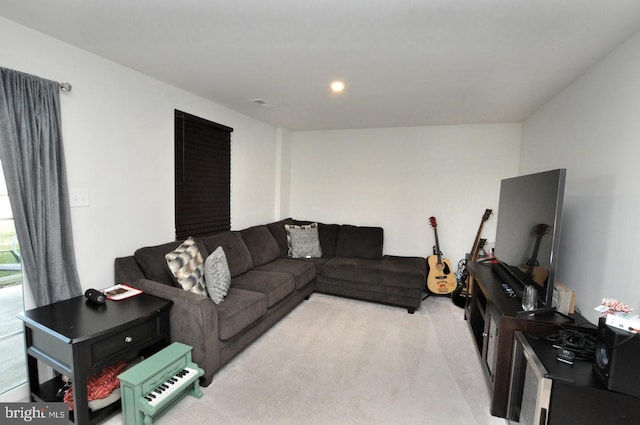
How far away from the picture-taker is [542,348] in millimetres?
1594

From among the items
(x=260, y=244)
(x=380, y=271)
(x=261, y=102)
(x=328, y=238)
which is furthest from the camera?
(x=328, y=238)

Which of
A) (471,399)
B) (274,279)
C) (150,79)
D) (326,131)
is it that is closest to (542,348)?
(471,399)

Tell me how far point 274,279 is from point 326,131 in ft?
8.56

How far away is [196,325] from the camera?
6.70ft

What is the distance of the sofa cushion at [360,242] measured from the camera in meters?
4.14

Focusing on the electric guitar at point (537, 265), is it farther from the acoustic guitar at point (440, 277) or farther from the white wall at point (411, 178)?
the white wall at point (411, 178)

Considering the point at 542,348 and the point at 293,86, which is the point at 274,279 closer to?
the point at 293,86

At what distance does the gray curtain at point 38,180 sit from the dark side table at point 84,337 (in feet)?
0.70

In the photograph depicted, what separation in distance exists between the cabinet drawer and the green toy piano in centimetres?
12

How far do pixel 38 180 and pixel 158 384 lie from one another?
4.70 feet

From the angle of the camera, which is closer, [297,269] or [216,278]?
[216,278]

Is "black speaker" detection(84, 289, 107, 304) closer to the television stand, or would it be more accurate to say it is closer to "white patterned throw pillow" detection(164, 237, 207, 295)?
"white patterned throw pillow" detection(164, 237, 207, 295)

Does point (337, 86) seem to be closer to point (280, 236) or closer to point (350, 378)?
point (280, 236)

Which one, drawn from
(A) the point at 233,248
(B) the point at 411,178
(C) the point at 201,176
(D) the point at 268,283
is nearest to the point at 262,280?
(D) the point at 268,283
